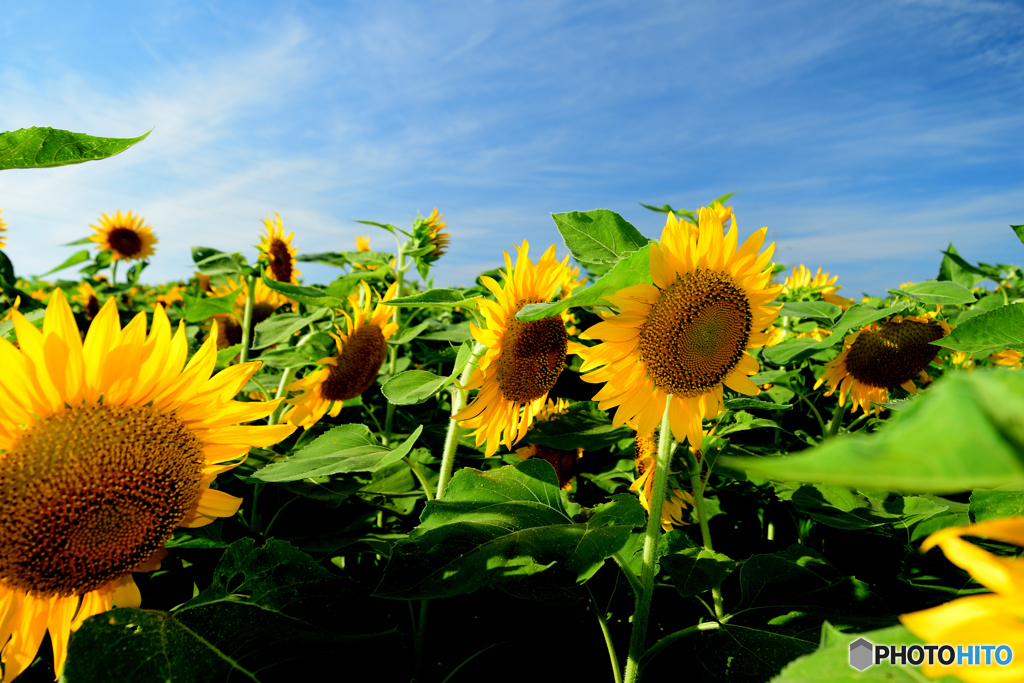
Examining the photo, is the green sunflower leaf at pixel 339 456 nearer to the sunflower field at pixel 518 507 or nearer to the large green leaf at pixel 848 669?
the sunflower field at pixel 518 507

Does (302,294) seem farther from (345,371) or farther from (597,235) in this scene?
(597,235)

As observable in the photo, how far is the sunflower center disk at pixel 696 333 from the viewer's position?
129 cm

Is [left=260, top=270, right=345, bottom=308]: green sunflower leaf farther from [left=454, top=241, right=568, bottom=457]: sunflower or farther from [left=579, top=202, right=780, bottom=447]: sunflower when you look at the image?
[left=579, top=202, right=780, bottom=447]: sunflower

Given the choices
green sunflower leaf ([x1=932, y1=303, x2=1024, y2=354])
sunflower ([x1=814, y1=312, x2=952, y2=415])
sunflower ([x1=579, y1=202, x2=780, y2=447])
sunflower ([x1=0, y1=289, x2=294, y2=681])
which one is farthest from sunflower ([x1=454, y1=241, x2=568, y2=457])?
sunflower ([x1=814, y1=312, x2=952, y2=415])

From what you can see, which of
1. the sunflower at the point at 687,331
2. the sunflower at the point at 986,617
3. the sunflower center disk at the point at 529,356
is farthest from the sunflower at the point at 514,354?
the sunflower at the point at 986,617

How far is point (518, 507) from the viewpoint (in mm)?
1199

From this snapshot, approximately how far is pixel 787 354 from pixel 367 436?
4.87 ft

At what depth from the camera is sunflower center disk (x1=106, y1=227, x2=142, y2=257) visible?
583cm

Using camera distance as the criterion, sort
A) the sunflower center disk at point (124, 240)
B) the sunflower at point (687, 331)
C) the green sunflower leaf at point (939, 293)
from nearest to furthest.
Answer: the sunflower at point (687, 331), the green sunflower leaf at point (939, 293), the sunflower center disk at point (124, 240)

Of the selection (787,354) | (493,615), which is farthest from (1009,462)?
(787,354)

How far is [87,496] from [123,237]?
6164 millimetres

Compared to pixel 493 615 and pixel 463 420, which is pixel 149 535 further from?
pixel 493 615

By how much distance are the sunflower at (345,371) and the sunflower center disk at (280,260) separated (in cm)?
150

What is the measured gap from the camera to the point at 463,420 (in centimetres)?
145
